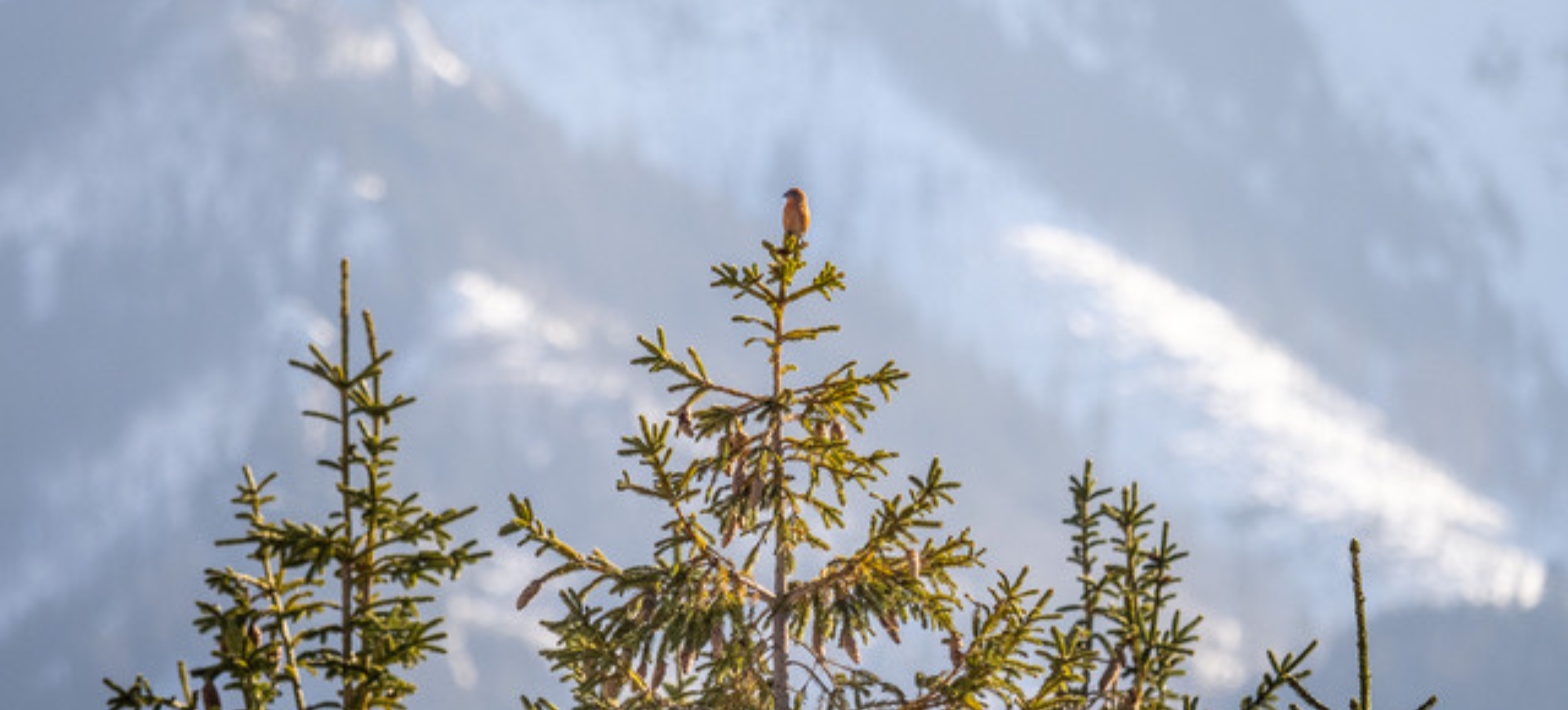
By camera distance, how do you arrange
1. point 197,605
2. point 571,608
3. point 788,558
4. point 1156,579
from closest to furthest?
point 197,605, point 1156,579, point 571,608, point 788,558

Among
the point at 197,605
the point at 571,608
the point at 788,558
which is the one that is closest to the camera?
the point at 197,605

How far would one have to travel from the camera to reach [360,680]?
7871mm

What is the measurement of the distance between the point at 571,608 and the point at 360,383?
5.63 m

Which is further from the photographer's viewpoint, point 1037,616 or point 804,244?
point 804,244

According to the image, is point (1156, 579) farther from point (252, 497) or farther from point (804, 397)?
point (252, 497)

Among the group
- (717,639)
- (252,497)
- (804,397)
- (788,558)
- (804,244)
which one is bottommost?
(252,497)

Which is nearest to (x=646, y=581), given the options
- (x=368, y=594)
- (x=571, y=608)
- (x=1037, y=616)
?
(x=571, y=608)

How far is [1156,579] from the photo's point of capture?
12164 mm

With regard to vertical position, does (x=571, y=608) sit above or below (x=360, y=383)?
above

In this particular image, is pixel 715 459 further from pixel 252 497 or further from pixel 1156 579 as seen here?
pixel 252 497

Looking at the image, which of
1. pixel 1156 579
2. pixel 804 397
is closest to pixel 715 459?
pixel 804 397

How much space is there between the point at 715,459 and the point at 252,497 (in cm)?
601

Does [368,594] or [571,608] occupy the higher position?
[571,608]

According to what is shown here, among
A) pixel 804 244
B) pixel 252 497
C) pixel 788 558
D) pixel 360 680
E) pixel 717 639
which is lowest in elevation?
pixel 360 680
